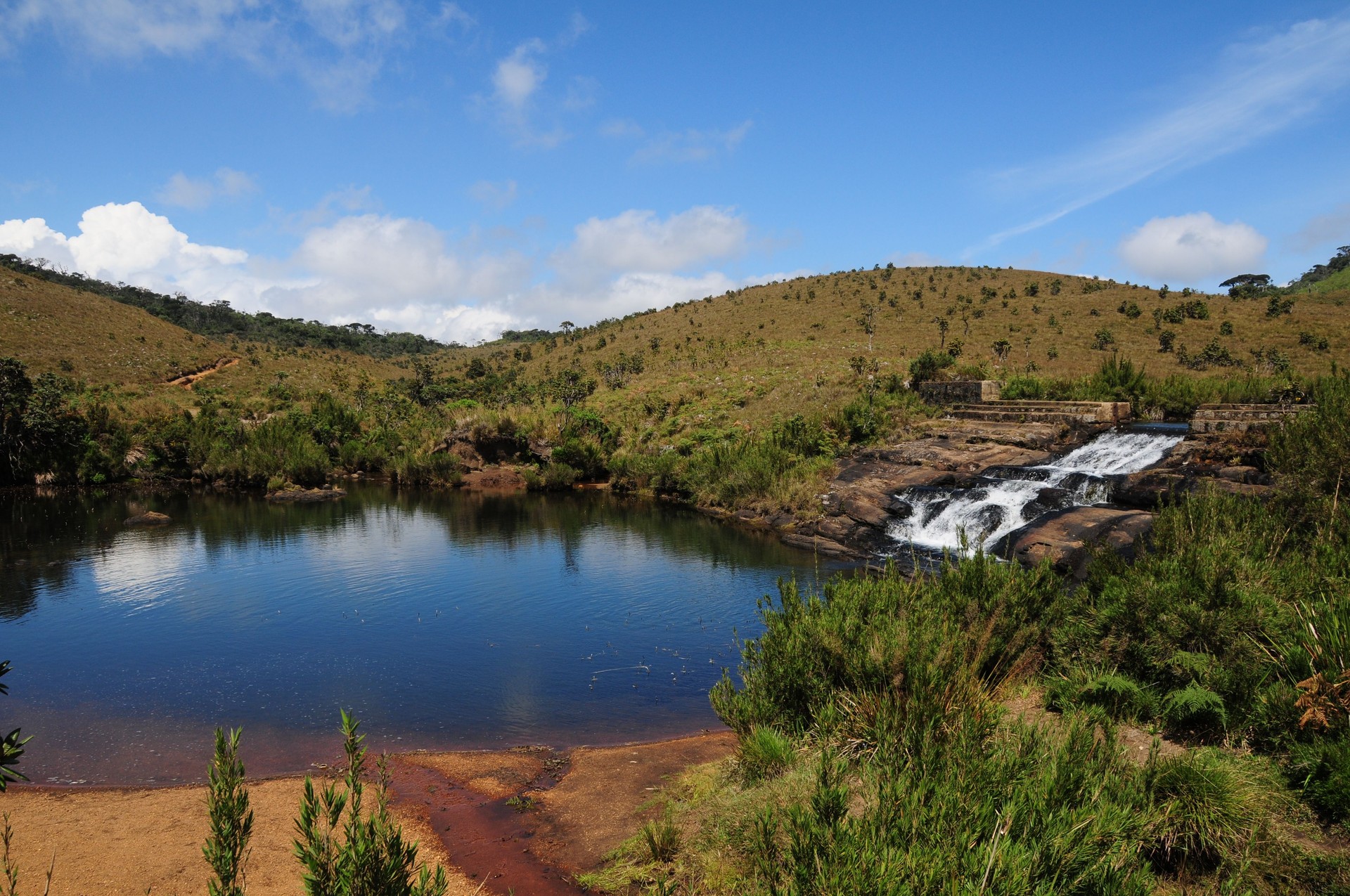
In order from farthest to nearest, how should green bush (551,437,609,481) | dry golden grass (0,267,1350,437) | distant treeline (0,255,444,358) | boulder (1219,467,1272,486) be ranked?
distant treeline (0,255,444,358), dry golden grass (0,267,1350,437), green bush (551,437,609,481), boulder (1219,467,1272,486)

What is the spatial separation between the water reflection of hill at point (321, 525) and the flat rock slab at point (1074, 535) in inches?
267

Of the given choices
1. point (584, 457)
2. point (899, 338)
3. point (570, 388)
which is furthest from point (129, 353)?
point (899, 338)

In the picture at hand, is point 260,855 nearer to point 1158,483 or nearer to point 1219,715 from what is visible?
point 1219,715

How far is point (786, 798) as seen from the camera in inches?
254

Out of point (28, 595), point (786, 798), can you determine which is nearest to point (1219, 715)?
point (786, 798)

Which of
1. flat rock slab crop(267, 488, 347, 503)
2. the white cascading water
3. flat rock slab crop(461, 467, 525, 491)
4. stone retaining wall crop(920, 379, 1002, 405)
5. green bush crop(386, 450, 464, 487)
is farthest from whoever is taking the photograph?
green bush crop(386, 450, 464, 487)

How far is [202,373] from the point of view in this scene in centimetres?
6125

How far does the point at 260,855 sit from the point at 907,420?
30827 millimetres

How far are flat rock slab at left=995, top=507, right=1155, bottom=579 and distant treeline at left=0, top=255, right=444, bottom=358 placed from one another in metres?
88.8

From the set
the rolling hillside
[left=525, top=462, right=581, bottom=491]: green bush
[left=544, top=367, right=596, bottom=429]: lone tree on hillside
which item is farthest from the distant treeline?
[left=525, top=462, right=581, bottom=491]: green bush

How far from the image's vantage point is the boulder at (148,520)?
28.9m

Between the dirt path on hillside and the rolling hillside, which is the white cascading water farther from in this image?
the dirt path on hillside

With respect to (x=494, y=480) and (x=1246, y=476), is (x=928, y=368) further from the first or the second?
(x=494, y=480)

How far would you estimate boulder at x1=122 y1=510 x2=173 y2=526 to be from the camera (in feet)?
94.7
